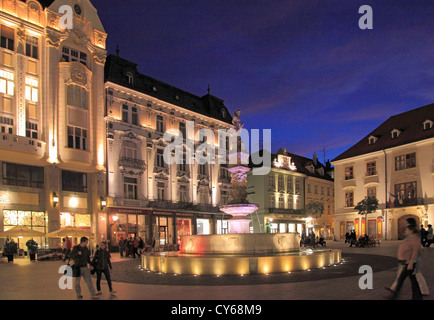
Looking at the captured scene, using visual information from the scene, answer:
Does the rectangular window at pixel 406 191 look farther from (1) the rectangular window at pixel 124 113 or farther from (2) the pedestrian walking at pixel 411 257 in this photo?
(2) the pedestrian walking at pixel 411 257

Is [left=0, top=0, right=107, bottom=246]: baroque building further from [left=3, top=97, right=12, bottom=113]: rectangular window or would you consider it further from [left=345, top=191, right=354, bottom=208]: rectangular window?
[left=345, top=191, right=354, bottom=208]: rectangular window

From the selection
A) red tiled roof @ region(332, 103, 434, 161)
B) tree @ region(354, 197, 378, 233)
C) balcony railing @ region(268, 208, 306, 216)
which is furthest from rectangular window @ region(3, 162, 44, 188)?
red tiled roof @ region(332, 103, 434, 161)

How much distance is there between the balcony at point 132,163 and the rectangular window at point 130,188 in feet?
4.30

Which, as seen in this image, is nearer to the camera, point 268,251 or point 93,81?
point 268,251

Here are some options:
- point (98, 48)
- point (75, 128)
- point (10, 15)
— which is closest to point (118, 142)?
point (75, 128)

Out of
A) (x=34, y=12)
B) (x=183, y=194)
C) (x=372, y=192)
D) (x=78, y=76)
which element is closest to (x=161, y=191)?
(x=183, y=194)

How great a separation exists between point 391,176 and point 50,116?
37160 millimetres

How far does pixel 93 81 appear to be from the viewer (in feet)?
123

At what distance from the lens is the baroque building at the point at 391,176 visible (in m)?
42.6

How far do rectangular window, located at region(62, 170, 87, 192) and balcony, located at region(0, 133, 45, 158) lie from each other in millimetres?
3364

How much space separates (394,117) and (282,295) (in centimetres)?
4698

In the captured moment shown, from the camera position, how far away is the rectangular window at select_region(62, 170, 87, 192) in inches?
1344
